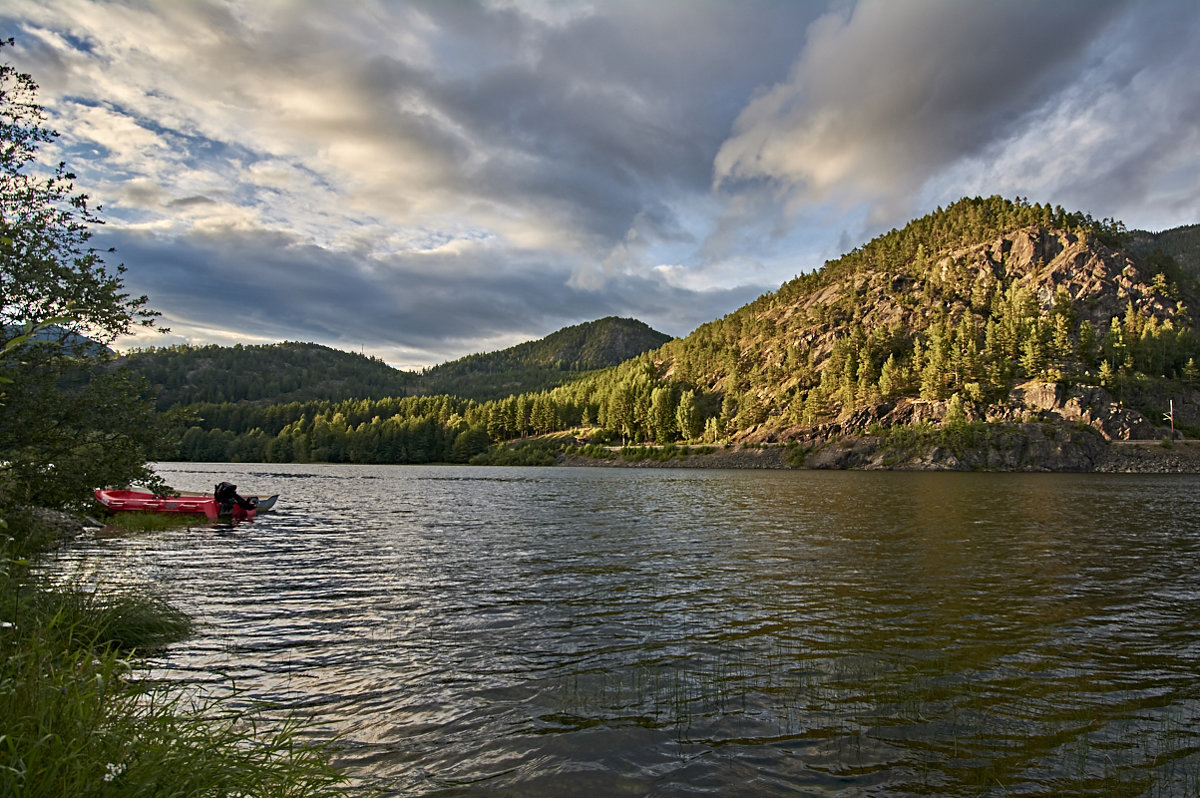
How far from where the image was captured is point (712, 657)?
51.4 ft

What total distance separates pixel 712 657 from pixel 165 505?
143 ft

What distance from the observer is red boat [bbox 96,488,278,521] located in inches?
1684

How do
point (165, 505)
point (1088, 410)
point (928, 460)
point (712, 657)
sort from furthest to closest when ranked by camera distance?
point (928, 460)
point (1088, 410)
point (165, 505)
point (712, 657)

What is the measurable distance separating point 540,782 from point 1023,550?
1235 inches

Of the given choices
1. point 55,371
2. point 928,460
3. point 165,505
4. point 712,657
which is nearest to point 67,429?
point 55,371

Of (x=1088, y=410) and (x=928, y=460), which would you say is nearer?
(x=1088, y=410)

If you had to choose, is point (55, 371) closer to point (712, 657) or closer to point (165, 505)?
point (712, 657)

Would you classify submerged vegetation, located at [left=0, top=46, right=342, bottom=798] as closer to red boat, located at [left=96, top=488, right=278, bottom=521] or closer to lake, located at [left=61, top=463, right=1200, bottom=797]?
lake, located at [left=61, top=463, right=1200, bottom=797]

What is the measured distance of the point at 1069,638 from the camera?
16969 millimetres

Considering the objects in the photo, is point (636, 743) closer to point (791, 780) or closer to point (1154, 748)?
point (791, 780)

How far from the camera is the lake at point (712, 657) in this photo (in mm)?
10312

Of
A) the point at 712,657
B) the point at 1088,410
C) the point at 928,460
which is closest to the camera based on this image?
the point at 712,657

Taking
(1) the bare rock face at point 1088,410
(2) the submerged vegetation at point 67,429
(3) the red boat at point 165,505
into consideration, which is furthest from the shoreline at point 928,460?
(2) the submerged vegetation at point 67,429

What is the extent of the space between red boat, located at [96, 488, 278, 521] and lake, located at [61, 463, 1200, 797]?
27.1 feet
